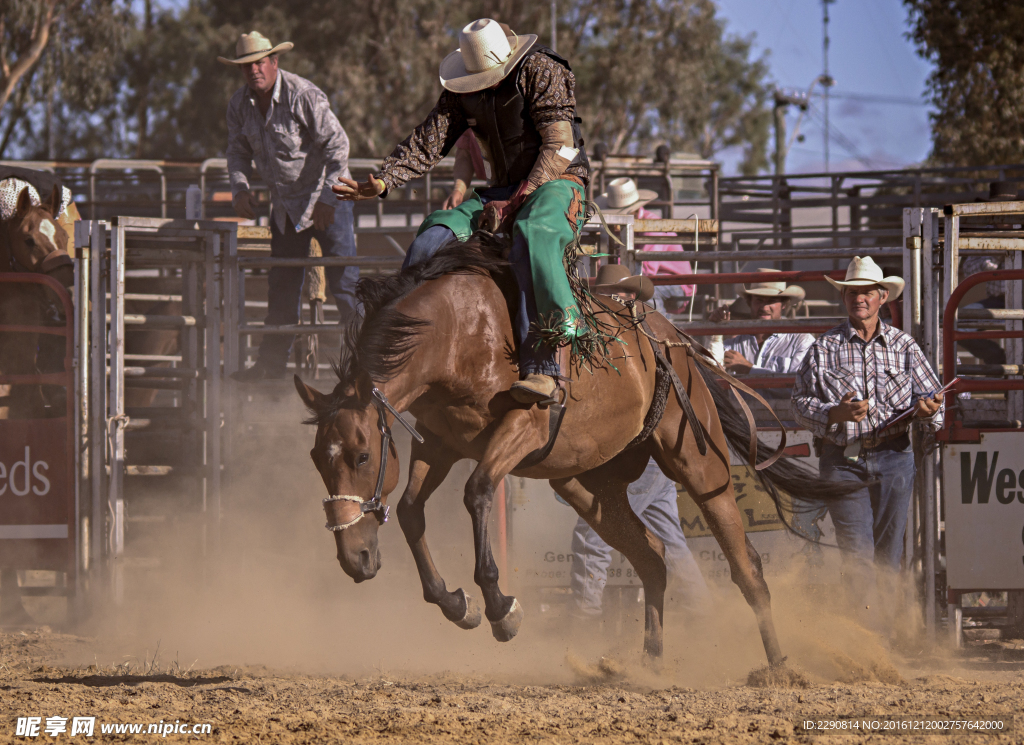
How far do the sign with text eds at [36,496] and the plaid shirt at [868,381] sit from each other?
14.8 ft

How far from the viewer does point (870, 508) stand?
6234 millimetres

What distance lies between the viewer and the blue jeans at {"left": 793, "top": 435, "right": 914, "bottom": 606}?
616 cm

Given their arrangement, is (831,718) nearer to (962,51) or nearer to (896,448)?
(896,448)

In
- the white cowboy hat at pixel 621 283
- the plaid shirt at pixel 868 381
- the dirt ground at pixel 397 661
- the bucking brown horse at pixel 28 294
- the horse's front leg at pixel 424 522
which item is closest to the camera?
the dirt ground at pixel 397 661

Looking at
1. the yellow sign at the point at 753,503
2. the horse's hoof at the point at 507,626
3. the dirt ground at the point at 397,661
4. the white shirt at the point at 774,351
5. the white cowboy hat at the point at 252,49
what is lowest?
the dirt ground at the point at 397,661

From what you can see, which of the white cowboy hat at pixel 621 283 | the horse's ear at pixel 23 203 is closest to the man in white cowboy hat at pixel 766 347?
the white cowboy hat at pixel 621 283

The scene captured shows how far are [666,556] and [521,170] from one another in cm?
258

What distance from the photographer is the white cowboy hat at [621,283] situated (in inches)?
233

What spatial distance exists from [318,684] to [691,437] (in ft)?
7.41

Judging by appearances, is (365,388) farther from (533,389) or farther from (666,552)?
(666,552)

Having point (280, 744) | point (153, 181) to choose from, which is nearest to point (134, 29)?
point (153, 181)

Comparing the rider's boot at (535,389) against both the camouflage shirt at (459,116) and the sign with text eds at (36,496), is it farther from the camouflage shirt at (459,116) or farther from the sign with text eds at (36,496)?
the sign with text eds at (36,496)

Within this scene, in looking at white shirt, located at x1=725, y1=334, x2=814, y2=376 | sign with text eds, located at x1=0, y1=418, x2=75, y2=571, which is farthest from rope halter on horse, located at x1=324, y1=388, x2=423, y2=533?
white shirt, located at x1=725, y1=334, x2=814, y2=376

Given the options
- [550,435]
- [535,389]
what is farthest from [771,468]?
[535,389]
